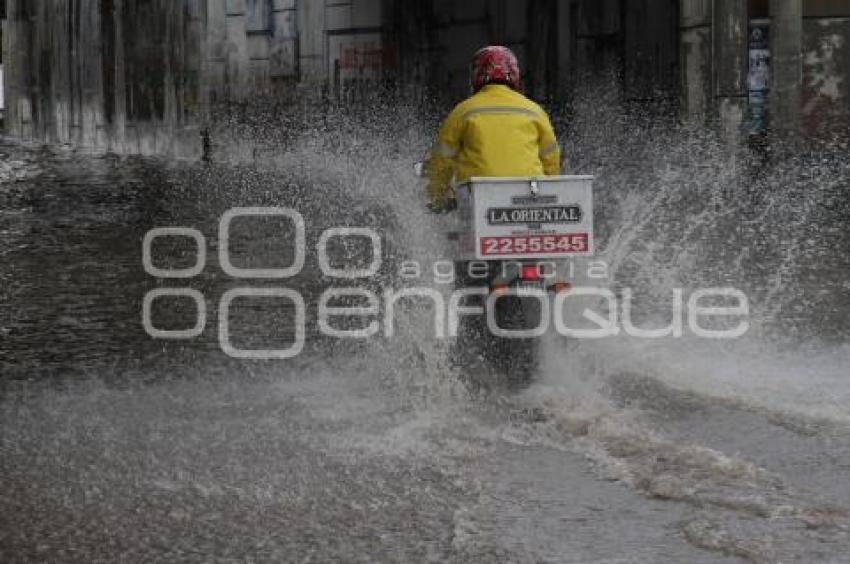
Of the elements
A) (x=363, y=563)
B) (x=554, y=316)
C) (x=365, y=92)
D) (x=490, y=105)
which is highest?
(x=365, y=92)

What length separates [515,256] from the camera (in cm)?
679

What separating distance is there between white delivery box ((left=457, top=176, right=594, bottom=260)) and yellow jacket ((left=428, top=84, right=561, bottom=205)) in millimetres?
357

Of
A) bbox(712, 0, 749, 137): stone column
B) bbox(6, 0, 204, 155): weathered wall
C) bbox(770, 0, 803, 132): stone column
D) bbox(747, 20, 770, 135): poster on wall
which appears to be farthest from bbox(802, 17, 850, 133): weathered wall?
bbox(6, 0, 204, 155): weathered wall

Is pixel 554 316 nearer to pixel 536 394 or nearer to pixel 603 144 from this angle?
pixel 536 394

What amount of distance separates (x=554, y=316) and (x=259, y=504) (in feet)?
7.87

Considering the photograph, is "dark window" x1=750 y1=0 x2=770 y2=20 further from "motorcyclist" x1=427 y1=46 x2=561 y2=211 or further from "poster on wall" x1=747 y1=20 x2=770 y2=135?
"motorcyclist" x1=427 y1=46 x2=561 y2=211

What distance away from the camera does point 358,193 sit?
1809 centimetres

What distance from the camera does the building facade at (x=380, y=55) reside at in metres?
19.2

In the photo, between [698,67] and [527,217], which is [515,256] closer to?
[527,217]

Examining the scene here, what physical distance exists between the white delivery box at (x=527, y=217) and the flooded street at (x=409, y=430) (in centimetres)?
60

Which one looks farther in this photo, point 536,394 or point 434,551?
point 536,394

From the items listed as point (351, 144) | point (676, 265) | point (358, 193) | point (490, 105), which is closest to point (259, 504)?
point (490, 105)

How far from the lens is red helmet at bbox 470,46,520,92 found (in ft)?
24.0

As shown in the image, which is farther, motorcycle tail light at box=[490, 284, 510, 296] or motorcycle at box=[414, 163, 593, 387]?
motorcycle tail light at box=[490, 284, 510, 296]
